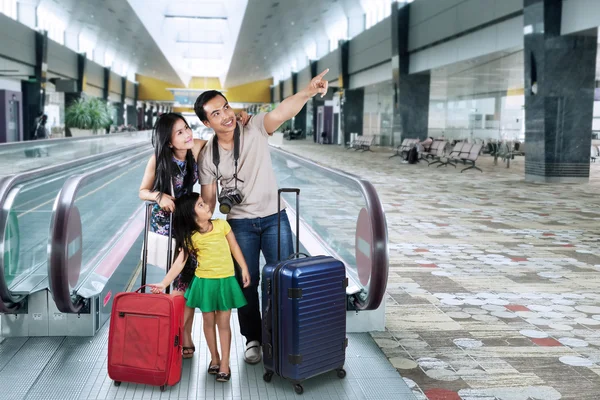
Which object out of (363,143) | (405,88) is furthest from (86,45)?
(405,88)

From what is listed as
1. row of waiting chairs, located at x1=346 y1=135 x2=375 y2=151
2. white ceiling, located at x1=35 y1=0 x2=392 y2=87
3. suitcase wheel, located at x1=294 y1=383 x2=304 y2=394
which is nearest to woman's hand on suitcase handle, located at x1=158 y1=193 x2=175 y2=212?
suitcase wheel, located at x1=294 y1=383 x2=304 y2=394

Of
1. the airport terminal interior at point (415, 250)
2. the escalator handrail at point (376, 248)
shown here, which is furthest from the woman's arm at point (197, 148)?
the escalator handrail at point (376, 248)

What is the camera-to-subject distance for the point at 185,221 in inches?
134

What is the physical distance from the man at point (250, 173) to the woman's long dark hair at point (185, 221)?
17 centimetres

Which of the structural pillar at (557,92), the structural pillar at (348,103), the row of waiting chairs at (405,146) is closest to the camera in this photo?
the structural pillar at (557,92)

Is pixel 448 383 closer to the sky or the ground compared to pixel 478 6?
Result: closer to the ground

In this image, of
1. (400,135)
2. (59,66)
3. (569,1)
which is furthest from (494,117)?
(59,66)

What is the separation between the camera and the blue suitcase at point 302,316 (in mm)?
3270

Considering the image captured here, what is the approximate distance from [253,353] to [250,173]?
3.59 ft

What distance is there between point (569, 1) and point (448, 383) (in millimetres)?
14426

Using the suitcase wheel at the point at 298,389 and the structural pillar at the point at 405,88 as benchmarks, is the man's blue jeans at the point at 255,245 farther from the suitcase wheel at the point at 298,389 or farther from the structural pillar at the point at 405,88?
the structural pillar at the point at 405,88

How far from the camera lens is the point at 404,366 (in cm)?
380

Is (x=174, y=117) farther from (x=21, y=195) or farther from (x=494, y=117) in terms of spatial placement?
(x=494, y=117)

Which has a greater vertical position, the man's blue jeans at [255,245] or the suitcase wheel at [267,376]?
the man's blue jeans at [255,245]
